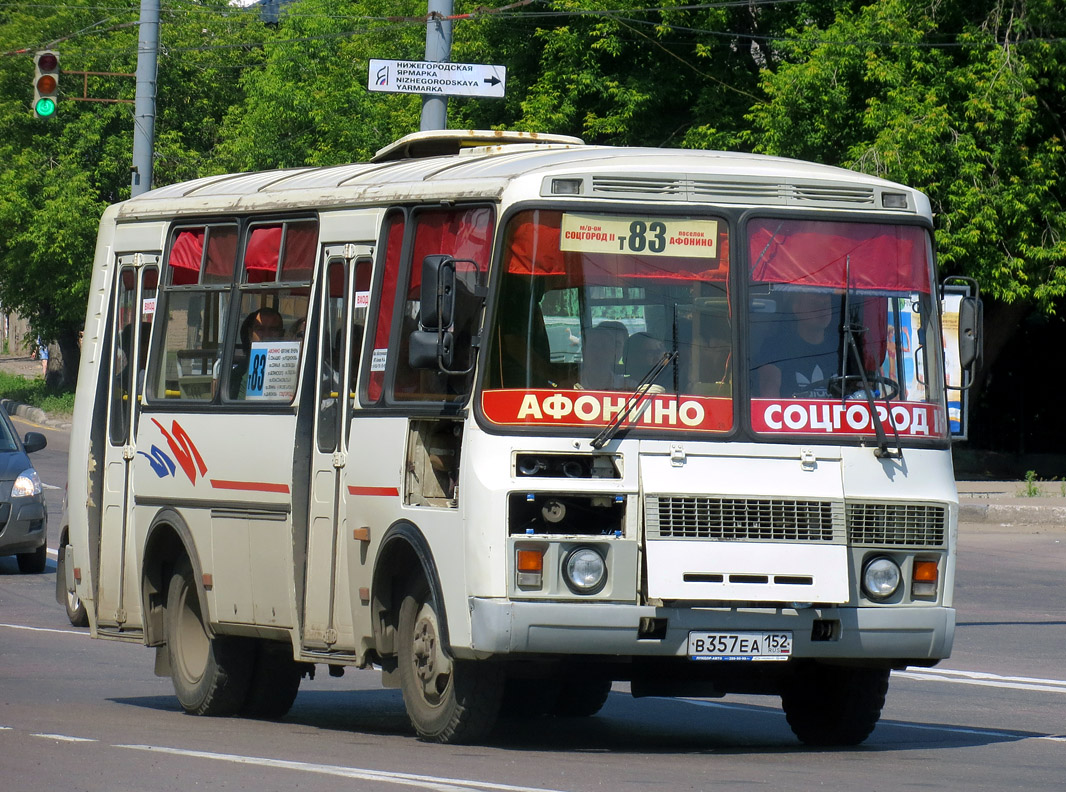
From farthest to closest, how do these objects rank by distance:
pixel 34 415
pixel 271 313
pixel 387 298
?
pixel 34 415
pixel 271 313
pixel 387 298

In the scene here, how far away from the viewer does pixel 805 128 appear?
2927cm

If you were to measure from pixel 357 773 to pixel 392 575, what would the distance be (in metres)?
1.62

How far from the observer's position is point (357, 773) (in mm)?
8016

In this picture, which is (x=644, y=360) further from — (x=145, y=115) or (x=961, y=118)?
(x=961, y=118)

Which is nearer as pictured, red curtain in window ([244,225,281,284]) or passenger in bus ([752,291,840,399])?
passenger in bus ([752,291,840,399])

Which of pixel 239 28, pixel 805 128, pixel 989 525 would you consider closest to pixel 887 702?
pixel 989 525

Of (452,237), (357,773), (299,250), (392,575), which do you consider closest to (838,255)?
(452,237)

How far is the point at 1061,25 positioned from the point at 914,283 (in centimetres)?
2019

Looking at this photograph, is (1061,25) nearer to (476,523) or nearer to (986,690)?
(986,690)

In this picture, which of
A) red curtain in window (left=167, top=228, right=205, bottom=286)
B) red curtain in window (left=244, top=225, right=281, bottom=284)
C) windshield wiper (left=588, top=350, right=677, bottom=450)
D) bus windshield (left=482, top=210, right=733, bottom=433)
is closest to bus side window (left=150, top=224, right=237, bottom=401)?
red curtain in window (left=167, top=228, right=205, bottom=286)

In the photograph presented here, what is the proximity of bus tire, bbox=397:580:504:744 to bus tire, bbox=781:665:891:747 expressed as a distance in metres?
1.66

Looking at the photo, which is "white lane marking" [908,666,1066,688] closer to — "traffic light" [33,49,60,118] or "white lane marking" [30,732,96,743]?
"white lane marking" [30,732,96,743]

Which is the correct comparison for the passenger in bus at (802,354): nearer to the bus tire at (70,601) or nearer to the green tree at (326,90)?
the bus tire at (70,601)

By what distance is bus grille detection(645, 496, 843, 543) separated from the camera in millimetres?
8609
